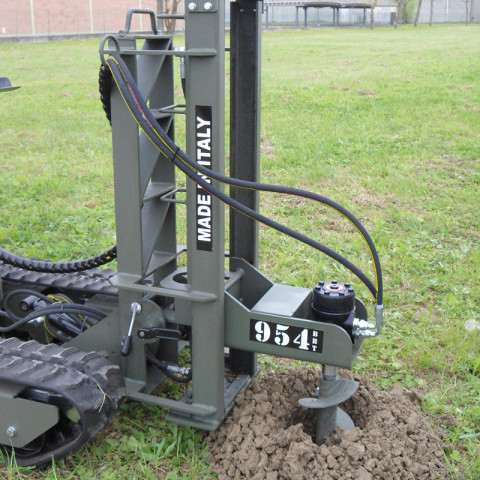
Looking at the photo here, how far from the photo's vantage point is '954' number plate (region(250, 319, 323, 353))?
3.05m

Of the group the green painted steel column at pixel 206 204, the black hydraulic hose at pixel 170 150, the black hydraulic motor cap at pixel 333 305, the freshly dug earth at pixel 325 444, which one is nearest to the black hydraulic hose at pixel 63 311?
the green painted steel column at pixel 206 204

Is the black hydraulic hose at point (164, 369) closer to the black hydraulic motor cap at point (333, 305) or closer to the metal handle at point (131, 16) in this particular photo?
the black hydraulic motor cap at point (333, 305)

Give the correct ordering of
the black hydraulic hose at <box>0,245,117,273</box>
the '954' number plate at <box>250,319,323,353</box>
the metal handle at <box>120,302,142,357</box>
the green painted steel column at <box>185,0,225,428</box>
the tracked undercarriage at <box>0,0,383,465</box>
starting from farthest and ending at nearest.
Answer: the black hydraulic hose at <box>0,245,117,273</box>
the metal handle at <box>120,302,142,357</box>
the '954' number plate at <box>250,319,323,353</box>
the tracked undercarriage at <box>0,0,383,465</box>
the green painted steel column at <box>185,0,225,428</box>

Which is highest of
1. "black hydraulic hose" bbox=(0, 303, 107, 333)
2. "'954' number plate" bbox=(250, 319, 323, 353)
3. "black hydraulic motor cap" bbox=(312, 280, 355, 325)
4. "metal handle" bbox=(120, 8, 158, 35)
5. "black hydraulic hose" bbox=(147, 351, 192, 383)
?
Result: "metal handle" bbox=(120, 8, 158, 35)

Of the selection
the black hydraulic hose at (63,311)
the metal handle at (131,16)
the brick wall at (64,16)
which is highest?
the brick wall at (64,16)

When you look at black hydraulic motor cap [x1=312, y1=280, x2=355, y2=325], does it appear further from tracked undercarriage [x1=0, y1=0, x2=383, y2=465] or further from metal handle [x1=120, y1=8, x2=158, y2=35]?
metal handle [x1=120, y1=8, x2=158, y2=35]

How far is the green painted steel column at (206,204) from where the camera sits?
111 inches

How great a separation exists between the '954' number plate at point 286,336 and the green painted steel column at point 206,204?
17 centimetres

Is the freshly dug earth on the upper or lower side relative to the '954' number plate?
lower

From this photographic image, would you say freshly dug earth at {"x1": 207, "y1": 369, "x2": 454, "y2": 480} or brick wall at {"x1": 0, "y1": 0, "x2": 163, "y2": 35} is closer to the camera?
freshly dug earth at {"x1": 207, "y1": 369, "x2": 454, "y2": 480}

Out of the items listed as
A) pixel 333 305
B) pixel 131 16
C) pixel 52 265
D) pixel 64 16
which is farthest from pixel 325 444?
pixel 64 16

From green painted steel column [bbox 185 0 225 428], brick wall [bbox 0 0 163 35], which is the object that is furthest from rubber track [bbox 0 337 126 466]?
brick wall [bbox 0 0 163 35]

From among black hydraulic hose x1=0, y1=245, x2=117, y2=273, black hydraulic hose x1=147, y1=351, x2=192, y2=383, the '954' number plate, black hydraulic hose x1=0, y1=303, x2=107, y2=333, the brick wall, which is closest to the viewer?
the '954' number plate

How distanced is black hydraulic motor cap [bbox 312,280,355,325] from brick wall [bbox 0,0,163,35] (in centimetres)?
3568
